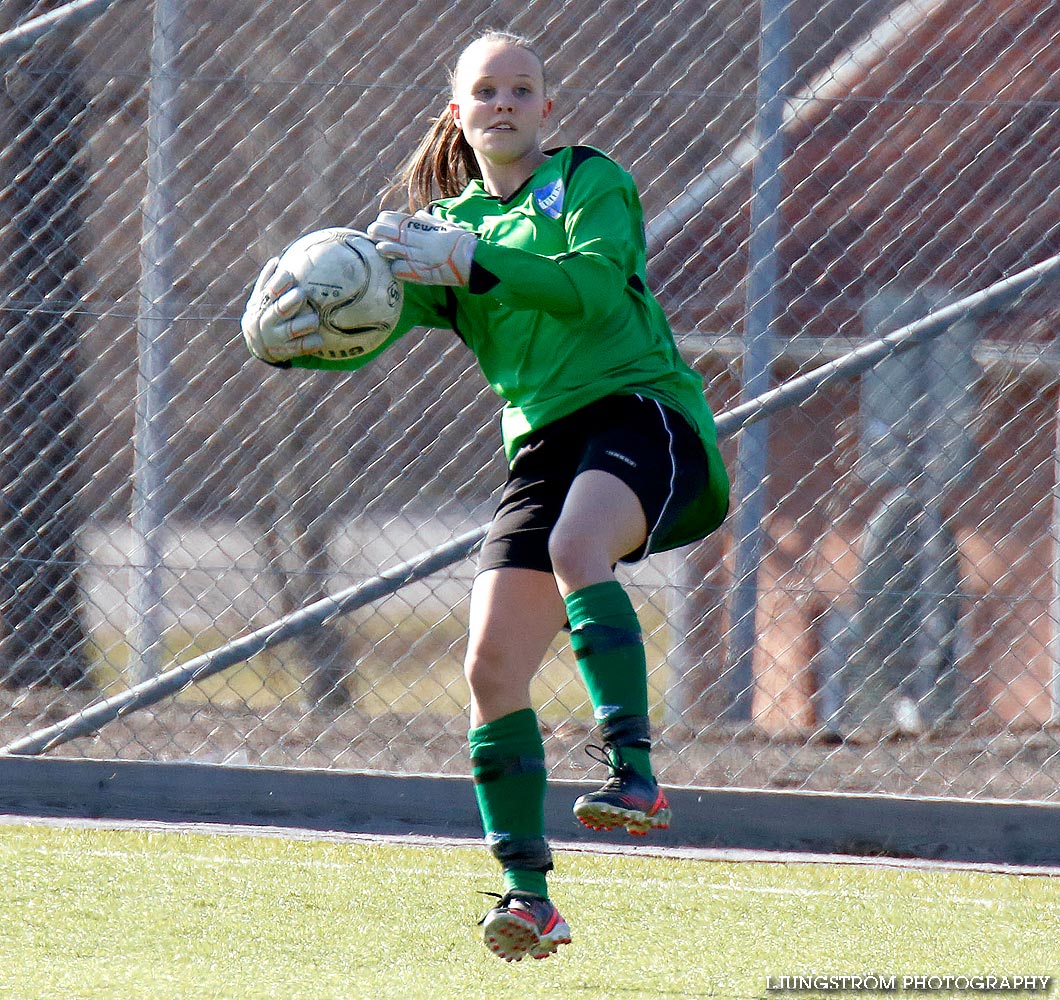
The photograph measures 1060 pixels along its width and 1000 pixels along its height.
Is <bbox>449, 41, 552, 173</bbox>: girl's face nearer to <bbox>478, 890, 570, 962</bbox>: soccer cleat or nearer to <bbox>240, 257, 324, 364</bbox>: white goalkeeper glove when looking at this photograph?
<bbox>240, 257, 324, 364</bbox>: white goalkeeper glove

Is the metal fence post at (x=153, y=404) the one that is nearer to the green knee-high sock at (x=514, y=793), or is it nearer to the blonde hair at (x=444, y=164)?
the blonde hair at (x=444, y=164)

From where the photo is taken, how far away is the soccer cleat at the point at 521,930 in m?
2.54

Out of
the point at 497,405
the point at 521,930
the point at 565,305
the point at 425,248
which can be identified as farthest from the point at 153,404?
the point at 521,930

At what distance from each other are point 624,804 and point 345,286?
1051 mm

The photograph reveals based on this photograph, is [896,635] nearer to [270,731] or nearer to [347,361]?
[270,731]

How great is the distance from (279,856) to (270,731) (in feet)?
3.40

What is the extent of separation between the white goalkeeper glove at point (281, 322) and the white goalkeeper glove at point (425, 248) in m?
0.18

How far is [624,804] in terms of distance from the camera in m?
2.46

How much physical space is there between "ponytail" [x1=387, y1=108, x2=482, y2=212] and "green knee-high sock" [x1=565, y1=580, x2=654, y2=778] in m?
1.08

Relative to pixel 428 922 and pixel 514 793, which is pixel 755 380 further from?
pixel 514 793

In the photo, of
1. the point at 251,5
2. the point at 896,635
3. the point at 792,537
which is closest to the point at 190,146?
the point at 251,5

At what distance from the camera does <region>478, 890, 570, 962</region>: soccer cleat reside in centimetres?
254

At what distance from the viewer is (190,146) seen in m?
5.43

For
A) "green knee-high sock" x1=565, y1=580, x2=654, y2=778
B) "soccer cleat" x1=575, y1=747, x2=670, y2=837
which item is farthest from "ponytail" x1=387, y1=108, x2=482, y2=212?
"soccer cleat" x1=575, y1=747, x2=670, y2=837
